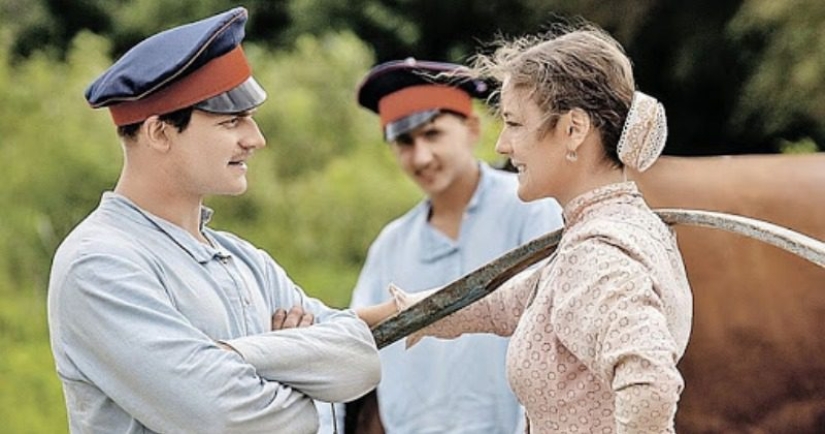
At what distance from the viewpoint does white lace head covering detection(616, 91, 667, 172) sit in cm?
222

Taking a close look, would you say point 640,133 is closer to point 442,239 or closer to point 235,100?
point 235,100

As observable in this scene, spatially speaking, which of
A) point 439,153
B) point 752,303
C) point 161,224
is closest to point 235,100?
point 161,224

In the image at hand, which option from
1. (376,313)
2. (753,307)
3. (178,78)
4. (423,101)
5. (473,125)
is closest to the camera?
(178,78)

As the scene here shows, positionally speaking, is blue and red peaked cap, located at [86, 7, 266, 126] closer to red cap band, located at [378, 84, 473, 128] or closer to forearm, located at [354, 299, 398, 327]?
forearm, located at [354, 299, 398, 327]

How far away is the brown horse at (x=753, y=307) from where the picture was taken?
3.37 metres

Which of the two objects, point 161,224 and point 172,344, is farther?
point 161,224

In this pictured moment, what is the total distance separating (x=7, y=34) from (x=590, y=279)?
23.0 feet

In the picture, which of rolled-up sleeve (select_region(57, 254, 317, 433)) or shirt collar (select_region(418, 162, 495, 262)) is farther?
shirt collar (select_region(418, 162, 495, 262))

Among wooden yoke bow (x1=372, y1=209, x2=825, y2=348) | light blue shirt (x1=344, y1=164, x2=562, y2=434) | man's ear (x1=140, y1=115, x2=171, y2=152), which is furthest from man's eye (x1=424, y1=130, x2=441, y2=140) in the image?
man's ear (x1=140, y1=115, x2=171, y2=152)

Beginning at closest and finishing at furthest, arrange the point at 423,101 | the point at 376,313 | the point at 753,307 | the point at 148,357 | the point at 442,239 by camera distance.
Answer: the point at 148,357, the point at 376,313, the point at 753,307, the point at 442,239, the point at 423,101

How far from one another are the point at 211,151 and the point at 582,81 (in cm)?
52

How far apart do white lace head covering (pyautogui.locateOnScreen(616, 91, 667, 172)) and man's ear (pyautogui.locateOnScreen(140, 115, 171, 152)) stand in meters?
0.62

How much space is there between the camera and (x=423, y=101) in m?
3.70

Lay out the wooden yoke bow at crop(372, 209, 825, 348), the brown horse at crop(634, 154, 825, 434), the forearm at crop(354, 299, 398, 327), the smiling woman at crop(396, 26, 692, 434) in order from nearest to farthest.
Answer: the smiling woman at crop(396, 26, 692, 434)
the wooden yoke bow at crop(372, 209, 825, 348)
the forearm at crop(354, 299, 398, 327)
the brown horse at crop(634, 154, 825, 434)
